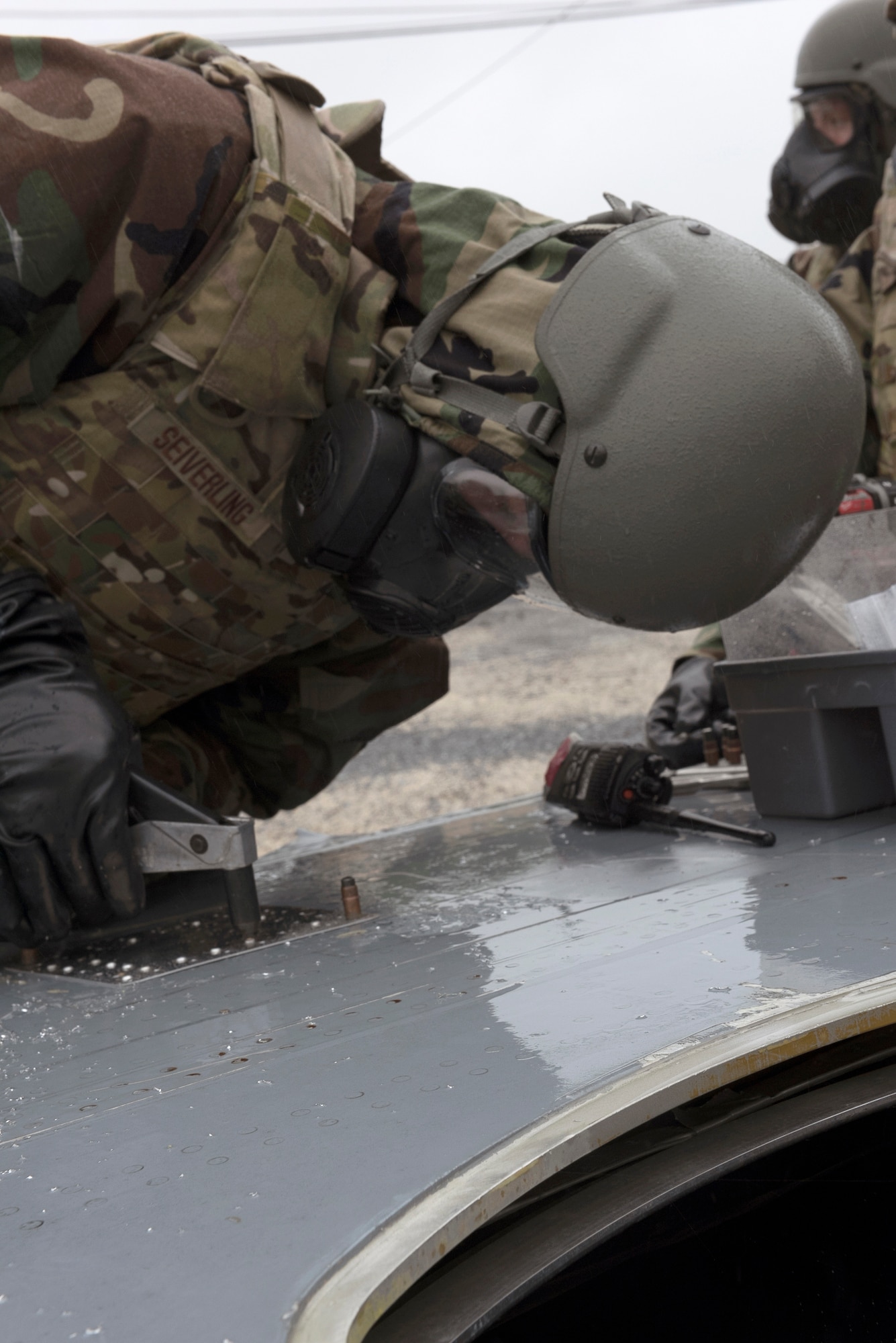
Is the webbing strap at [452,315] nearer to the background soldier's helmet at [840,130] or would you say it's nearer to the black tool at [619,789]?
the black tool at [619,789]

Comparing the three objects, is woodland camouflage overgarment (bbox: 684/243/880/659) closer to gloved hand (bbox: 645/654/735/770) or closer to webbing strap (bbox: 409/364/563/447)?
gloved hand (bbox: 645/654/735/770)

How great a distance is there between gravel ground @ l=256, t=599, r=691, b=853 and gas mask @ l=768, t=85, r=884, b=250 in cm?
191

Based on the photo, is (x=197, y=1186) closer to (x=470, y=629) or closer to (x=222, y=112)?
(x=222, y=112)

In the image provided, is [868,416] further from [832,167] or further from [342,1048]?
[342,1048]

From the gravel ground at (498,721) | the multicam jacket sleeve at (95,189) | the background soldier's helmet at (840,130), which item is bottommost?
the gravel ground at (498,721)

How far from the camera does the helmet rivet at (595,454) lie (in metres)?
1.48

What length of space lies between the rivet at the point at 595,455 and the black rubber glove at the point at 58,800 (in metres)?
0.62

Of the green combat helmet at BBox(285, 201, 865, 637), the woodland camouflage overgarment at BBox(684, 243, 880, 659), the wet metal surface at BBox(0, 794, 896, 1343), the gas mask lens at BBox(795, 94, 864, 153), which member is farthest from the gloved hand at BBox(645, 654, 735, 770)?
the gas mask lens at BBox(795, 94, 864, 153)

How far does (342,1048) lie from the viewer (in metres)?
1.04

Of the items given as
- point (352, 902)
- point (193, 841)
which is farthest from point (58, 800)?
point (352, 902)

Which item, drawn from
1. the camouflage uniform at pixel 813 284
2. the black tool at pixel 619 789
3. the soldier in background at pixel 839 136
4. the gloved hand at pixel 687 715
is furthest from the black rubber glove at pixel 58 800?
the soldier in background at pixel 839 136

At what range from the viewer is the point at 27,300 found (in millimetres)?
1467

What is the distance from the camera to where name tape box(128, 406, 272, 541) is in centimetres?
161

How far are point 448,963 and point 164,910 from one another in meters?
0.55
